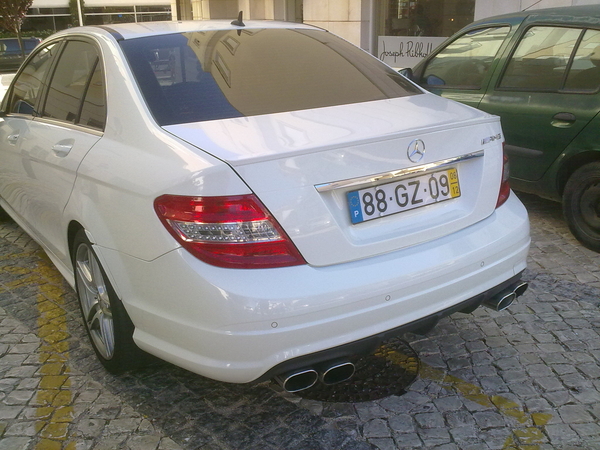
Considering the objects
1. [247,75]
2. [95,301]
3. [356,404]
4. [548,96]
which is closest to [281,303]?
[356,404]

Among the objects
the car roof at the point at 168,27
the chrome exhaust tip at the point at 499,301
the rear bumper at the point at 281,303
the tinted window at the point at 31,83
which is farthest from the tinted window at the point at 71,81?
the chrome exhaust tip at the point at 499,301

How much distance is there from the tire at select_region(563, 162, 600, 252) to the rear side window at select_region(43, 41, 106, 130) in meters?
3.28

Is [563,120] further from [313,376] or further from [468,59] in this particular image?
[313,376]

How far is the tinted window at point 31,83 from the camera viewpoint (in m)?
4.13

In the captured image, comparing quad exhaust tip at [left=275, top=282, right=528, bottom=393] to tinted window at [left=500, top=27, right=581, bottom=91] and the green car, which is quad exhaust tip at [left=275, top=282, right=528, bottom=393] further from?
tinted window at [left=500, top=27, right=581, bottom=91]

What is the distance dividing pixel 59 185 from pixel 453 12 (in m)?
9.41

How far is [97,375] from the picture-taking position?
331 centimetres

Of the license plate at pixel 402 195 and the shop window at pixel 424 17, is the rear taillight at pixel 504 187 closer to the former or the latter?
the license plate at pixel 402 195

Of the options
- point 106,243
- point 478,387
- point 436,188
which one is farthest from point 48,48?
point 478,387

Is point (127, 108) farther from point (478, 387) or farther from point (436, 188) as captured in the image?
point (478, 387)

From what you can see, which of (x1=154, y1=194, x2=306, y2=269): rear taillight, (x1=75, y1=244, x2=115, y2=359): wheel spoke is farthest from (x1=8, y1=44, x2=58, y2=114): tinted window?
(x1=154, y1=194, x2=306, y2=269): rear taillight

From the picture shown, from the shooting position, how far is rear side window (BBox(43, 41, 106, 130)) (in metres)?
3.21

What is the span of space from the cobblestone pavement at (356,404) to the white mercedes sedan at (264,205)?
0.87 feet

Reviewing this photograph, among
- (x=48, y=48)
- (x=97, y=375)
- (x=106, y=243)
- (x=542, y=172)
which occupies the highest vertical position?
(x=48, y=48)
